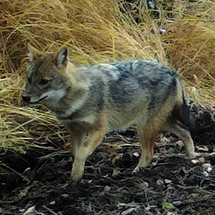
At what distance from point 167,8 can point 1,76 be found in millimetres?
3177

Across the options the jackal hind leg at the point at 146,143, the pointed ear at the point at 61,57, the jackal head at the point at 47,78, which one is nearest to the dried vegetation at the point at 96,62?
the jackal hind leg at the point at 146,143

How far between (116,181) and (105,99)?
65 centimetres

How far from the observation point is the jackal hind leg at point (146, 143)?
3967 millimetres

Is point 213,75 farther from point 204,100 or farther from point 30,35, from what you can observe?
point 30,35

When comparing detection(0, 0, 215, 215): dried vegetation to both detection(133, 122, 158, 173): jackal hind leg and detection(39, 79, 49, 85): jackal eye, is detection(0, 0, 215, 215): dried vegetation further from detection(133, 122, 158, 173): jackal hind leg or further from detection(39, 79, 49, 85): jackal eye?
detection(39, 79, 49, 85): jackal eye

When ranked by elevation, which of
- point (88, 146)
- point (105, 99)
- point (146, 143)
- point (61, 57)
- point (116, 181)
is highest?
point (61, 57)

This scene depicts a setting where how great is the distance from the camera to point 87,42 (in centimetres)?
547

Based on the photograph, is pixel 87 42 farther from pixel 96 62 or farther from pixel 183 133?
pixel 183 133

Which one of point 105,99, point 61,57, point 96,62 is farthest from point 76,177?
point 96,62

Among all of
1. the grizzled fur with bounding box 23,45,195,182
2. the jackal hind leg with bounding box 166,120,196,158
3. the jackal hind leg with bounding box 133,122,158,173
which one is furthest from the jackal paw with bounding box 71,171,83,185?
the jackal hind leg with bounding box 166,120,196,158

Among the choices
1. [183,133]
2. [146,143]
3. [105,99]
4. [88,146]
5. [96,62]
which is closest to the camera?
[88,146]

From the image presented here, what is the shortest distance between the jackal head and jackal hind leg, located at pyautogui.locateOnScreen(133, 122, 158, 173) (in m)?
0.86

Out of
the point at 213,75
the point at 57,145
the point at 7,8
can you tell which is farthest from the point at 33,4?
the point at 213,75

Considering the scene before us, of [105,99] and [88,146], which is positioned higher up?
[105,99]
